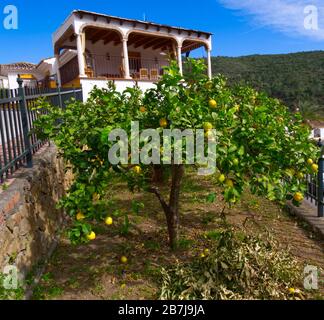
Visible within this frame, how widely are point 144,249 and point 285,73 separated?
70.4 meters

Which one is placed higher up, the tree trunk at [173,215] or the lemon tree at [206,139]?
the lemon tree at [206,139]

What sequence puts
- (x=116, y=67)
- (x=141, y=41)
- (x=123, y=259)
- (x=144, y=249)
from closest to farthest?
(x=123, y=259) → (x=144, y=249) → (x=141, y=41) → (x=116, y=67)

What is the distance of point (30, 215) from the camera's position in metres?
3.98

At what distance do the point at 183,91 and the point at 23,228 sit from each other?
2464mm

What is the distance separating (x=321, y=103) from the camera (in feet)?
182

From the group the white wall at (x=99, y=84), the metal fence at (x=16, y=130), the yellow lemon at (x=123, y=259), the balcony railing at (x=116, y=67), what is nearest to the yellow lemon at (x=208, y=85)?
the yellow lemon at (x=123, y=259)

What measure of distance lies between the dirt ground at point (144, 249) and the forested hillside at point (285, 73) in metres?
50.7

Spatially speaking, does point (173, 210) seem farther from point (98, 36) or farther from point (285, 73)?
point (285, 73)

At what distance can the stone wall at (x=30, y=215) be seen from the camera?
325cm

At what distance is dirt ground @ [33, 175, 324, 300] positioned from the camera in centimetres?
357

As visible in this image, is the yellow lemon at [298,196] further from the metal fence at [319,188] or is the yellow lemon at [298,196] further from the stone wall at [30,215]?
the stone wall at [30,215]

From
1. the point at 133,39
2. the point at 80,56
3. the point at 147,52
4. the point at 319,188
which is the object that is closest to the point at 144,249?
the point at 319,188
